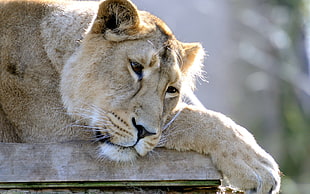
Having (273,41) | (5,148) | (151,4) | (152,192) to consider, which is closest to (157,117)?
(152,192)

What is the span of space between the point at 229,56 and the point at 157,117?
11183 mm

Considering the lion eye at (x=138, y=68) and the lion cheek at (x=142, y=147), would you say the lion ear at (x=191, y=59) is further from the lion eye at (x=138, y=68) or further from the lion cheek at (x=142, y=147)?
the lion cheek at (x=142, y=147)

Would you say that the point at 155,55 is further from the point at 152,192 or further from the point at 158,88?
the point at 152,192

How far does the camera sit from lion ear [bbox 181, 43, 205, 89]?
4.60 meters

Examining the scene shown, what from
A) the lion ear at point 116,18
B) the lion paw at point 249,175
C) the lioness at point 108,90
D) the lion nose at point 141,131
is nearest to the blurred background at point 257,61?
the lioness at point 108,90

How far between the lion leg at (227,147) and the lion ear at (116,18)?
700mm

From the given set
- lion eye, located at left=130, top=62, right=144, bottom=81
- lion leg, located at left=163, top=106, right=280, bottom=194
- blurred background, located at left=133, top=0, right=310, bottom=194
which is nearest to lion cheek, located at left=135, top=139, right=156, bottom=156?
lion leg, located at left=163, top=106, right=280, bottom=194

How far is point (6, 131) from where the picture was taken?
13.7 feet

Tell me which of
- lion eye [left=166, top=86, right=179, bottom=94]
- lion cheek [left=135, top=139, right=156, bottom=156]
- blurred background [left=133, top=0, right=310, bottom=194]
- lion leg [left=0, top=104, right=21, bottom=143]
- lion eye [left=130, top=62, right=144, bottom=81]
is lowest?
blurred background [left=133, top=0, right=310, bottom=194]

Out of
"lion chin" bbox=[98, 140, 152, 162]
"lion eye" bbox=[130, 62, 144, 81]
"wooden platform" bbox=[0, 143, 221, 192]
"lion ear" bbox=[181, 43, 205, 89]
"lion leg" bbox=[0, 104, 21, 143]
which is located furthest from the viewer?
"lion ear" bbox=[181, 43, 205, 89]

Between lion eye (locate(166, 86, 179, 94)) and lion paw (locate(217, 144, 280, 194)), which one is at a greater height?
lion eye (locate(166, 86, 179, 94))

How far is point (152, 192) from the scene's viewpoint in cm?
363

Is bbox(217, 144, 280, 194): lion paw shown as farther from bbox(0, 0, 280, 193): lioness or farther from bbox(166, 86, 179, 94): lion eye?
bbox(166, 86, 179, 94): lion eye

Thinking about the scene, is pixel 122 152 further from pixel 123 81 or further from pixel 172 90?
pixel 172 90
